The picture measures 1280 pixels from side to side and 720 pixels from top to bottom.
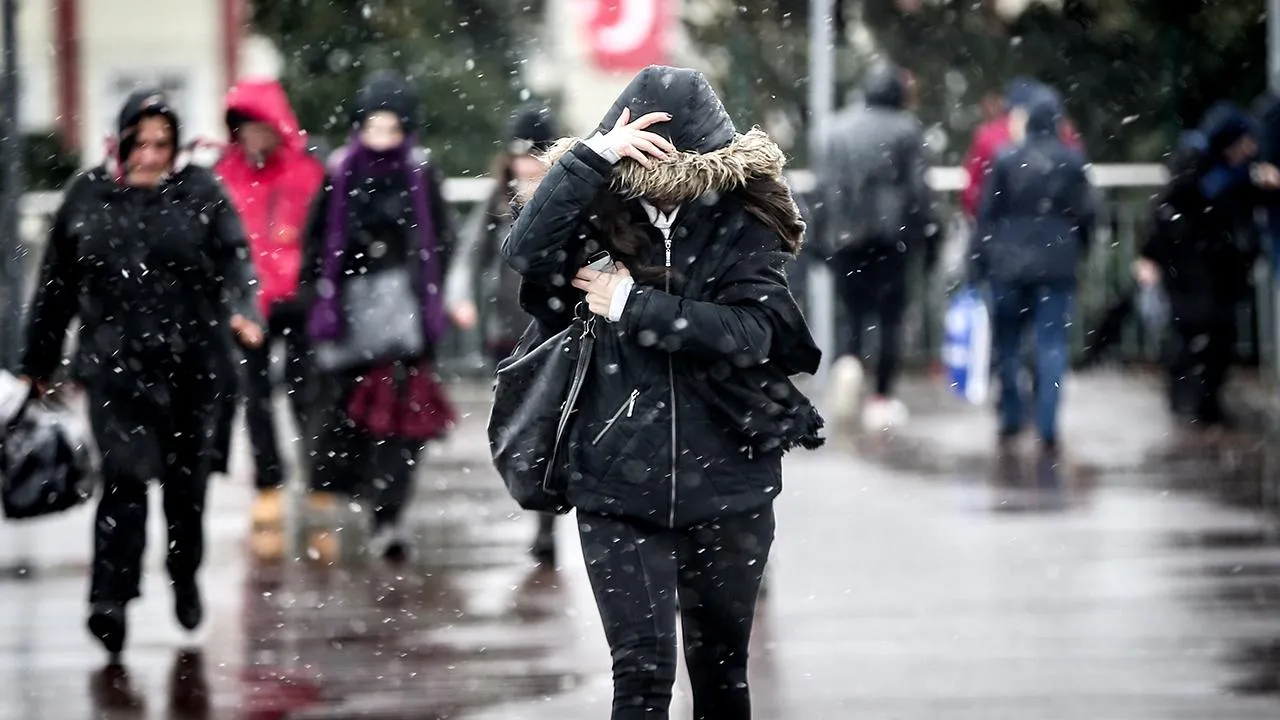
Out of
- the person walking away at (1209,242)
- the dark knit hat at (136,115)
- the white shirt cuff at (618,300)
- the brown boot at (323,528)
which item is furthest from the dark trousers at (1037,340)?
the white shirt cuff at (618,300)

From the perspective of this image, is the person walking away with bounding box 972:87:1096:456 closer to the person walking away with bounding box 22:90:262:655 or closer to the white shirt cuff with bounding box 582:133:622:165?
the person walking away with bounding box 22:90:262:655

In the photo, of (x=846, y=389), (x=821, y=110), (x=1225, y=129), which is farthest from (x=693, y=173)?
(x=821, y=110)

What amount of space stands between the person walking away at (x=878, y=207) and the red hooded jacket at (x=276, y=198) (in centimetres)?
427

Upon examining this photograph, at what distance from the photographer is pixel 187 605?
7875mm

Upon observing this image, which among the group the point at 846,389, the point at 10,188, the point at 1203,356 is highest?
the point at 10,188

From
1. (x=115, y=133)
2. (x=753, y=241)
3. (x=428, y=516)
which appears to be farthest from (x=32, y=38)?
(x=753, y=241)

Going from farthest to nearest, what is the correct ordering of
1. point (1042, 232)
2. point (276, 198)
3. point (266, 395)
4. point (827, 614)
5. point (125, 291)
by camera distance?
point (1042, 232) < point (266, 395) < point (276, 198) < point (827, 614) < point (125, 291)

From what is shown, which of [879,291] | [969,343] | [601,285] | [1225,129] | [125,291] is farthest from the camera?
[969,343]

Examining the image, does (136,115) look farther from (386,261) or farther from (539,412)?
(539,412)

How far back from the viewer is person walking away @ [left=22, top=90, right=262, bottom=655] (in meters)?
7.61

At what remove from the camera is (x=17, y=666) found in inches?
297

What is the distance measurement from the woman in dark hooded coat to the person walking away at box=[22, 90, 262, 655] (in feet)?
8.72

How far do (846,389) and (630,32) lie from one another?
29.6 ft

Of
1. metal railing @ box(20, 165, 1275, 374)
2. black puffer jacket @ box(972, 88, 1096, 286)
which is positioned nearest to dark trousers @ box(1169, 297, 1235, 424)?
black puffer jacket @ box(972, 88, 1096, 286)
